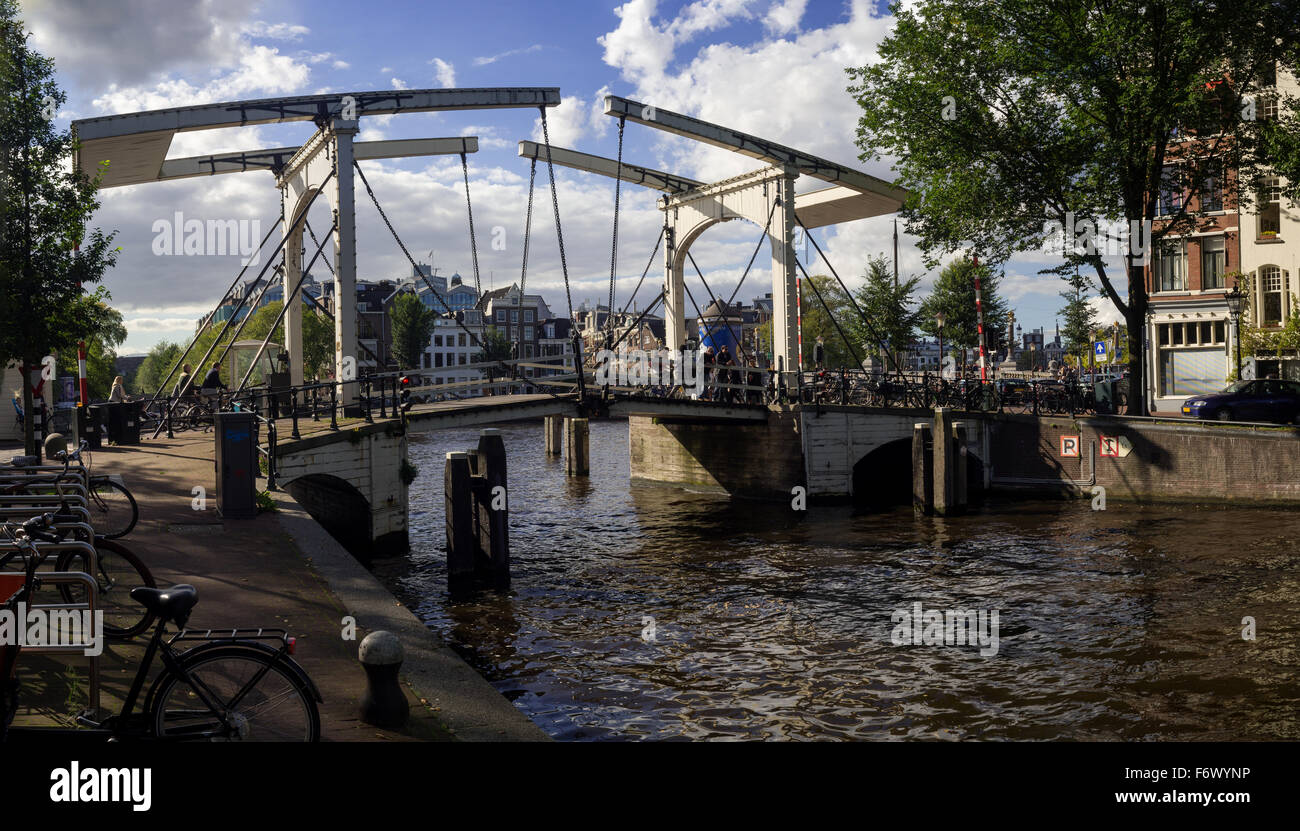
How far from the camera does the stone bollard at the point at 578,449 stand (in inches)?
1224

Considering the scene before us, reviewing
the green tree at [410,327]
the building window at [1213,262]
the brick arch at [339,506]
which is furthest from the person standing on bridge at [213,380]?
the green tree at [410,327]

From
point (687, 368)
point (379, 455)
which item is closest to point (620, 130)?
point (687, 368)

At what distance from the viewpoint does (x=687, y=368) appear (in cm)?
2569

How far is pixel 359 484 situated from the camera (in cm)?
1616

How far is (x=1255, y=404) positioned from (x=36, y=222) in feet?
86.9

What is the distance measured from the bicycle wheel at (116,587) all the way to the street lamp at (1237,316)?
95.8ft

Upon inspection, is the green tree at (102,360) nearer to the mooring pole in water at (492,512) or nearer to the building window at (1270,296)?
the mooring pole in water at (492,512)

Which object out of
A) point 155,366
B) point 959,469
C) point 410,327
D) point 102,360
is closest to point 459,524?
point 959,469

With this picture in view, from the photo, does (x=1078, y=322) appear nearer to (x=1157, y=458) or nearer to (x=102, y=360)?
(x=1157, y=458)

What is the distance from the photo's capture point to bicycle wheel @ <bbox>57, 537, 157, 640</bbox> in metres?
6.14

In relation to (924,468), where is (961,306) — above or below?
above
